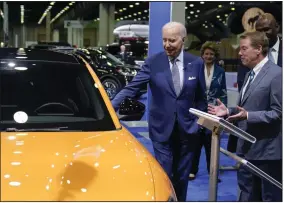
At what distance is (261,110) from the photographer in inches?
142

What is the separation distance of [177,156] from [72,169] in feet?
6.03

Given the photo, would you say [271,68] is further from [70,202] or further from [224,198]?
[224,198]

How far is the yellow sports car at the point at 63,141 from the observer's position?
103 inches

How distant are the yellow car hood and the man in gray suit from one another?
2.78 ft

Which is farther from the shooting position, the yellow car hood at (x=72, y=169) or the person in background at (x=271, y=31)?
the person in background at (x=271, y=31)

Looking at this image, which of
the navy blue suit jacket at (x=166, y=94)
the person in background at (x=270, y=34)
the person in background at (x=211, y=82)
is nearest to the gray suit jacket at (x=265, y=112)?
the person in background at (x=270, y=34)

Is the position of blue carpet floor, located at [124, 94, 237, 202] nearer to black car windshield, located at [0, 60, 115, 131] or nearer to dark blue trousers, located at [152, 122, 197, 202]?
dark blue trousers, located at [152, 122, 197, 202]

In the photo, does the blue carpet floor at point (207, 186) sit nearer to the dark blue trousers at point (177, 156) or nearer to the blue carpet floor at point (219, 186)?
the blue carpet floor at point (219, 186)

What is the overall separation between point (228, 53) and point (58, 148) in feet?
97.4

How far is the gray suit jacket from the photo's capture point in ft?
11.5

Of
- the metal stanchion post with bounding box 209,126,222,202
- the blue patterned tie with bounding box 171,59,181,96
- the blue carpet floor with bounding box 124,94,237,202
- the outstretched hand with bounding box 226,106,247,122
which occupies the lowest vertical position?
the blue carpet floor with bounding box 124,94,237,202

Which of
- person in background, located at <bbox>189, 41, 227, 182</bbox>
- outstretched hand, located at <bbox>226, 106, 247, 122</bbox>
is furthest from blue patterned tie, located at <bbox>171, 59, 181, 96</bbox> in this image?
person in background, located at <bbox>189, 41, 227, 182</bbox>

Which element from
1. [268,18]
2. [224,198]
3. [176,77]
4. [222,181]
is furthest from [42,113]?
[222,181]

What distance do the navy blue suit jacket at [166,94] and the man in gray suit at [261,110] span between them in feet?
2.04
